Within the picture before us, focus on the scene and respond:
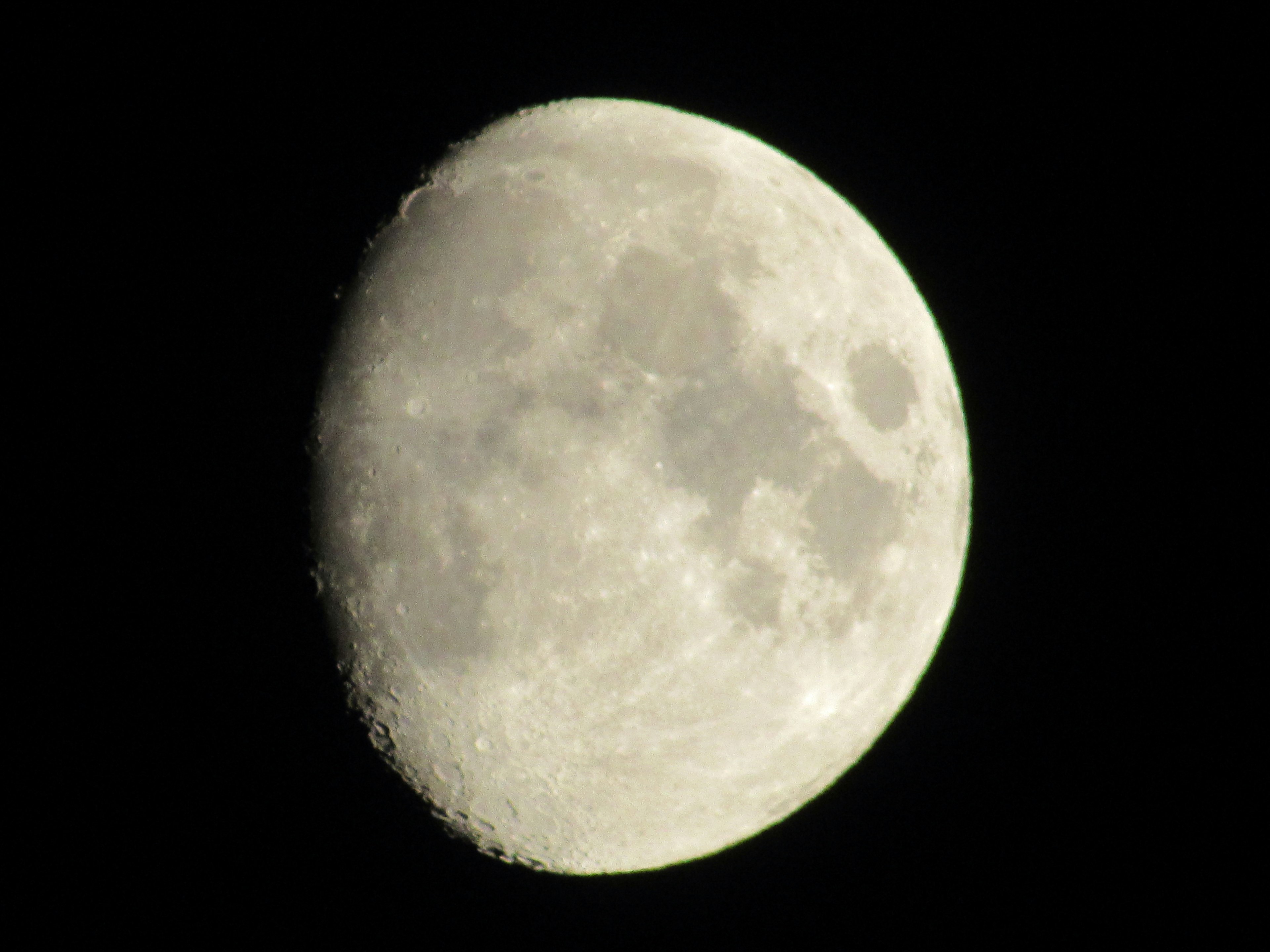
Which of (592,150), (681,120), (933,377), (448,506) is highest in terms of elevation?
(681,120)

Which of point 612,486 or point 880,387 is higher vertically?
point 880,387

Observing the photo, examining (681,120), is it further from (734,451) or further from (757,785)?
(757,785)

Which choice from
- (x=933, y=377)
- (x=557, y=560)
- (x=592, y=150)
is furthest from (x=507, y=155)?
(x=933, y=377)

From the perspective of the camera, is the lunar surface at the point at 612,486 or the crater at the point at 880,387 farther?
the crater at the point at 880,387

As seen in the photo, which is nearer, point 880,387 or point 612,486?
point 612,486

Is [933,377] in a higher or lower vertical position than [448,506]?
higher
